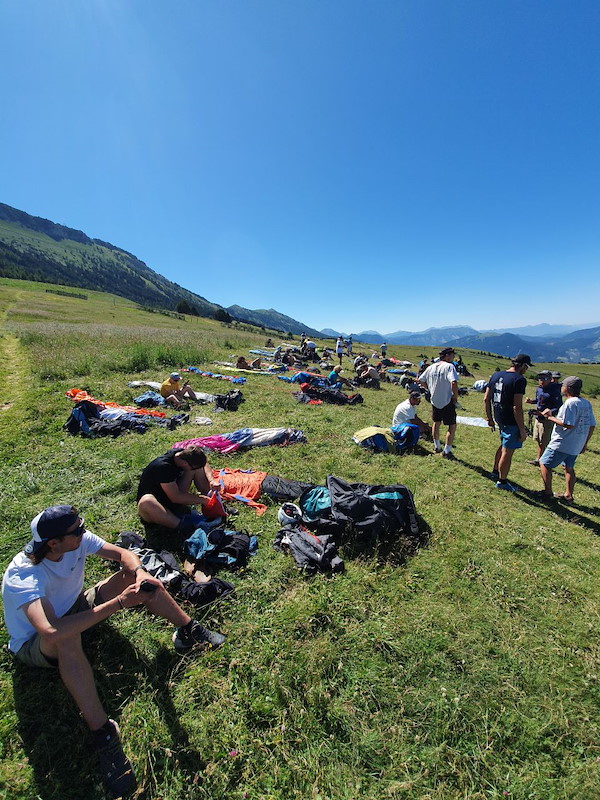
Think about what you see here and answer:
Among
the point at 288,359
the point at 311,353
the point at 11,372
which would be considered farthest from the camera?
the point at 311,353

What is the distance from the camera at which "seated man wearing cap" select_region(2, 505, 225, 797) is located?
2852mm

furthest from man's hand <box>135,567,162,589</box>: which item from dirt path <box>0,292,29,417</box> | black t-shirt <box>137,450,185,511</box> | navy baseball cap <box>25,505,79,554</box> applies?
dirt path <box>0,292,29,417</box>

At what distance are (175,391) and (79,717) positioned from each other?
36.7 ft

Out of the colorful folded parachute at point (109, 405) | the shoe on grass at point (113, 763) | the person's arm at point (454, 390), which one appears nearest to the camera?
the shoe on grass at point (113, 763)

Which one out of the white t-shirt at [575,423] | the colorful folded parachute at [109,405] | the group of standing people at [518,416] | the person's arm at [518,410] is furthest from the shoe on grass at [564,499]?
the colorful folded parachute at [109,405]

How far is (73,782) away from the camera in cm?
266

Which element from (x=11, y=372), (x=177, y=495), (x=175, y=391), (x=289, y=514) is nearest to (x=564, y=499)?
(x=289, y=514)

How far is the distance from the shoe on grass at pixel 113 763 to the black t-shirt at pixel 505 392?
828 centimetres

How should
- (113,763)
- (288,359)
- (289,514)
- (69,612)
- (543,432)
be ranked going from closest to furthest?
(113,763) → (69,612) → (289,514) → (543,432) → (288,359)

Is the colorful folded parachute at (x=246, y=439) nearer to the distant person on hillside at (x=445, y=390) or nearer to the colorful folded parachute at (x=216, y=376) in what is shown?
the distant person on hillside at (x=445, y=390)

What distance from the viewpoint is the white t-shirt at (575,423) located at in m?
6.71

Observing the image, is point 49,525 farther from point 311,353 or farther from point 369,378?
point 311,353

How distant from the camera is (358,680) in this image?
3.44m

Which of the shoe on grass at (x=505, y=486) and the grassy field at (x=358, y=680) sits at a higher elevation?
the shoe on grass at (x=505, y=486)
